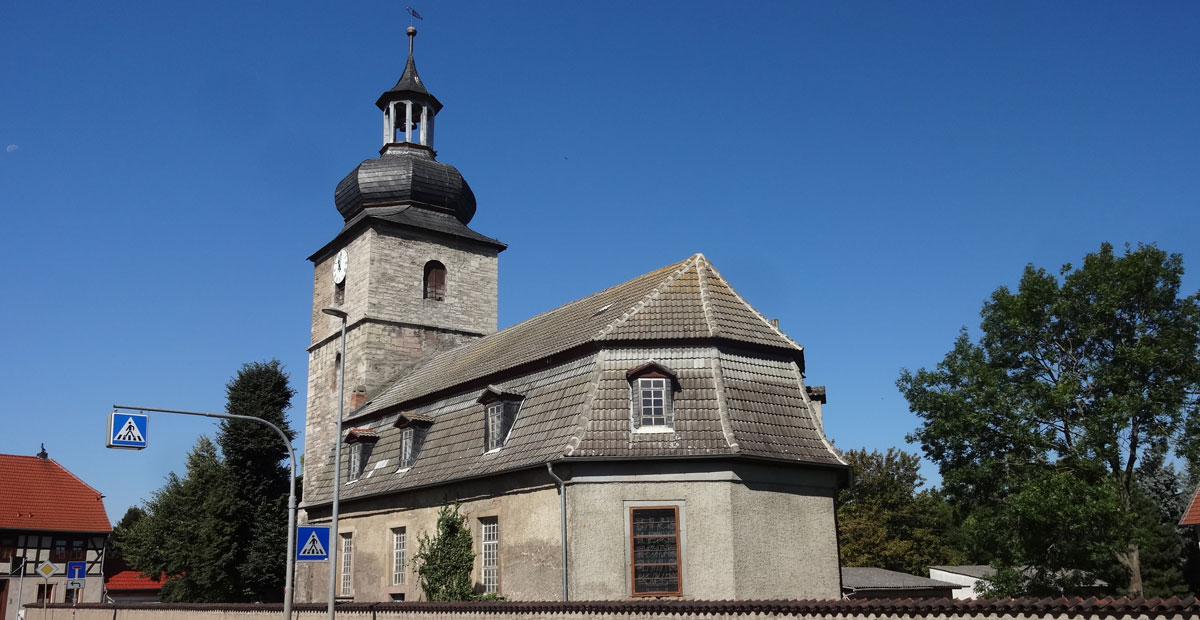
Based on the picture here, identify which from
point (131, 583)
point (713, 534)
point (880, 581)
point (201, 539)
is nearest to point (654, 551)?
point (713, 534)

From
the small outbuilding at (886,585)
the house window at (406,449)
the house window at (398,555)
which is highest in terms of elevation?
the house window at (406,449)

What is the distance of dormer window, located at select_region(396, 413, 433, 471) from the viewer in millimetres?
27812

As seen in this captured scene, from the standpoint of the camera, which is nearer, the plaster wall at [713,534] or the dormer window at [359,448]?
the plaster wall at [713,534]

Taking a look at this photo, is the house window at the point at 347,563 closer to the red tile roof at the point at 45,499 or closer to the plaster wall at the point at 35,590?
the plaster wall at the point at 35,590

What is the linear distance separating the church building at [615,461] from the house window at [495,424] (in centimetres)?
5

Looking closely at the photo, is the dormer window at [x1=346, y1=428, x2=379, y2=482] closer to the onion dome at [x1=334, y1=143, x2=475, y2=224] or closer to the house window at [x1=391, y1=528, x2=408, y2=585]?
the house window at [x1=391, y1=528, x2=408, y2=585]

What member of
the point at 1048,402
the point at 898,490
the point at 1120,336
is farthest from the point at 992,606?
the point at 898,490

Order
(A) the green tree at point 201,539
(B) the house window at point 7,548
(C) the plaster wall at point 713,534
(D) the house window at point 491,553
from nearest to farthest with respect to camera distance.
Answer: (C) the plaster wall at point 713,534 → (D) the house window at point 491,553 → (A) the green tree at point 201,539 → (B) the house window at point 7,548

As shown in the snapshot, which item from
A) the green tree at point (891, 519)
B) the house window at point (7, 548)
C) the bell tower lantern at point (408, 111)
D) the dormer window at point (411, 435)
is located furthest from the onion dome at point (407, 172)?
the green tree at point (891, 519)

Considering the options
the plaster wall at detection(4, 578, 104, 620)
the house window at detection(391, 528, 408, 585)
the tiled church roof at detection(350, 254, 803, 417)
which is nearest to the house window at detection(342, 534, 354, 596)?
the house window at detection(391, 528, 408, 585)

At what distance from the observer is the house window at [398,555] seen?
87.6ft

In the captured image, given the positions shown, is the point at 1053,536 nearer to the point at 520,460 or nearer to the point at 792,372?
the point at 792,372

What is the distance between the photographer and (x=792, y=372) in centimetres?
2347

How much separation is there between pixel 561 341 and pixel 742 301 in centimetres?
463
